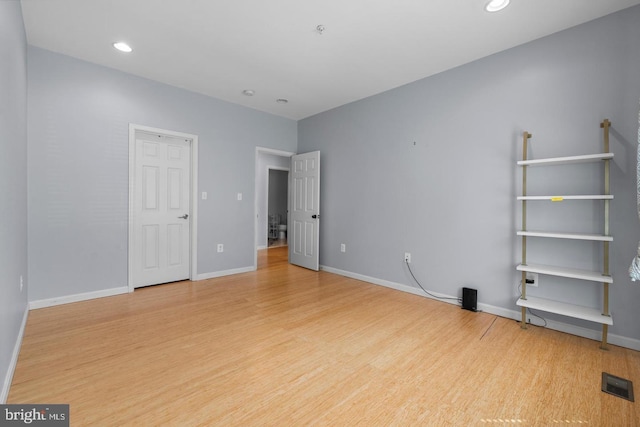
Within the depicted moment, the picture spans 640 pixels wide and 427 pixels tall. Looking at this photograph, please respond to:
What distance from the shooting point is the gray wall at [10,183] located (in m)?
1.69

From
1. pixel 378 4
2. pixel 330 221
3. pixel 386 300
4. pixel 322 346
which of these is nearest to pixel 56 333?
pixel 322 346

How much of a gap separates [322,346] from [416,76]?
3.24 metres

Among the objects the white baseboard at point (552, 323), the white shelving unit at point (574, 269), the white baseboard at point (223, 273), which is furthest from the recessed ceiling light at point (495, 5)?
the white baseboard at point (223, 273)

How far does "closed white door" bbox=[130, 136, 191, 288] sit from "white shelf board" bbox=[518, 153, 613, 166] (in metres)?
4.14

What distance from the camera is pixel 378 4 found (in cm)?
226

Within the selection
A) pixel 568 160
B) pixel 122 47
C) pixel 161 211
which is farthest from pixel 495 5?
pixel 161 211

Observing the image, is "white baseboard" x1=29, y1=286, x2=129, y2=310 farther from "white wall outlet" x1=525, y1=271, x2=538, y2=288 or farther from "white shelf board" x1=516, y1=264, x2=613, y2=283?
"white wall outlet" x1=525, y1=271, x2=538, y2=288

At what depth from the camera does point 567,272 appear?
2.40 metres

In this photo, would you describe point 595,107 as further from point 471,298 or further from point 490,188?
point 471,298

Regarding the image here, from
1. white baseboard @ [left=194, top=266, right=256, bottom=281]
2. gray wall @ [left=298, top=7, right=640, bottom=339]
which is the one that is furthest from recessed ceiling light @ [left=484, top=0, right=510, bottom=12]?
white baseboard @ [left=194, top=266, right=256, bottom=281]

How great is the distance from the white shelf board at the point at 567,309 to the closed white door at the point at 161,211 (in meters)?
4.16

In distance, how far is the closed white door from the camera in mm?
3721

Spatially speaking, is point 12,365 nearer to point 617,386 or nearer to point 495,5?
point 617,386

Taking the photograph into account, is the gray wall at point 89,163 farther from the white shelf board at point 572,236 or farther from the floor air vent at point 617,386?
the floor air vent at point 617,386
